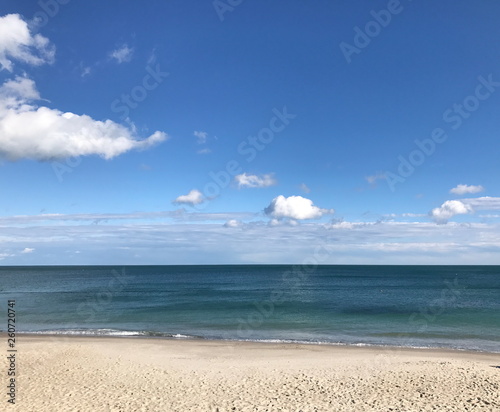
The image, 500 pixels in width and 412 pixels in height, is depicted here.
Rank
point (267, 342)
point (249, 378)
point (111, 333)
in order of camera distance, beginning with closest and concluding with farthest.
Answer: point (249, 378) → point (267, 342) → point (111, 333)

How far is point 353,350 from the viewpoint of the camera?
23219mm

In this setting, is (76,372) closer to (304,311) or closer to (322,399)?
(322,399)

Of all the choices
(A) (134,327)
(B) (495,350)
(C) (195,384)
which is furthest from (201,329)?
(B) (495,350)

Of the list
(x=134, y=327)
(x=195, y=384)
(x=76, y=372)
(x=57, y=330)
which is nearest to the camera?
(x=195, y=384)

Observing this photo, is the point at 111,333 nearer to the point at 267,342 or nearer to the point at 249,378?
the point at 267,342

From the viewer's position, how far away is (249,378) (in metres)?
16.6

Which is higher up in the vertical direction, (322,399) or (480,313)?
(322,399)

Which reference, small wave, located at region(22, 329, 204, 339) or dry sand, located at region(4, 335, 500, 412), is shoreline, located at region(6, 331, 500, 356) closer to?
small wave, located at region(22, 329, 204, 339)

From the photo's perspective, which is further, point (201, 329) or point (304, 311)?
point (304, 311)

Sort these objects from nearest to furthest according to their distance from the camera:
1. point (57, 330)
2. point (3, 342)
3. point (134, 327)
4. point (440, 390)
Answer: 1. point (440, 390)
2. point (3, 342)
3. point (57, 330)
4. point (134, 327)

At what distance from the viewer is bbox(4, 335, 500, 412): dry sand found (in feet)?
43.8

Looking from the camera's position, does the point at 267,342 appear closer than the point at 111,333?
Yes

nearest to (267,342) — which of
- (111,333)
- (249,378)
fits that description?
(249,378)

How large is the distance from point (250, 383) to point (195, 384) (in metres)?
2.35
